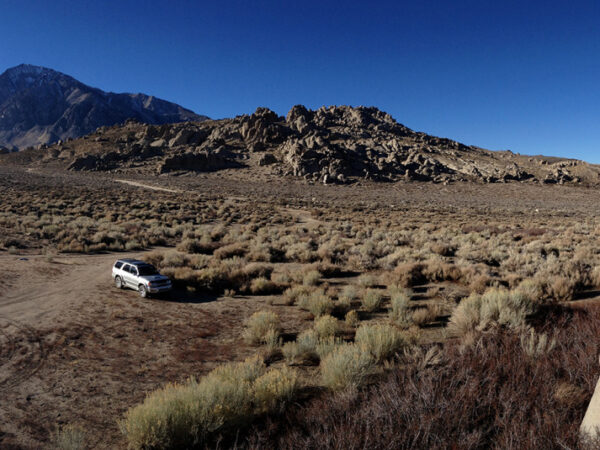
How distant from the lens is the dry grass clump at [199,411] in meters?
4.11

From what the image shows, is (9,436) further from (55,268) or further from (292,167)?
(292,167)

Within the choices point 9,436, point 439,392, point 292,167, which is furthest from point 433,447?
point 292,167

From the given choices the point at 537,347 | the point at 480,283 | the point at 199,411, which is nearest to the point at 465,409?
the point at 537,347

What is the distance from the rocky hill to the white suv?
7638cm

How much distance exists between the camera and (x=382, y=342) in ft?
20.3

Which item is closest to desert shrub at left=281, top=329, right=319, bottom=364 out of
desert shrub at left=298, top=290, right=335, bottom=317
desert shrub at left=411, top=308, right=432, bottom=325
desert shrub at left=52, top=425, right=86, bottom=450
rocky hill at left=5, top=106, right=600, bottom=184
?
desert shrub at left=298, top=290, right=335, bottom=317

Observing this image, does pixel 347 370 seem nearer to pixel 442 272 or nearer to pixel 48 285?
pixel 442 272

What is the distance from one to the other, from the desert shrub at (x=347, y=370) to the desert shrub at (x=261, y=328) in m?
2.39

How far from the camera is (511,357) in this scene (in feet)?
17.3

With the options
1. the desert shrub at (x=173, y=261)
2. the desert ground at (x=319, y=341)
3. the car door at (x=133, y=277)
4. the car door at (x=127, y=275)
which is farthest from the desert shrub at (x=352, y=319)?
the desert shrub at (x=173, y=261)

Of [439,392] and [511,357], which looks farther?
[511,357]

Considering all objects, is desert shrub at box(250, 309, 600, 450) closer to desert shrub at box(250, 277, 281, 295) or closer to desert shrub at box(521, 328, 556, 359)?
desert shrub at box(521, 328, 556, 359)

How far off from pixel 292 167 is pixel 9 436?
9410 centimetres

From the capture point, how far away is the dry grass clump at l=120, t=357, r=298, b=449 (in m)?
4.11
